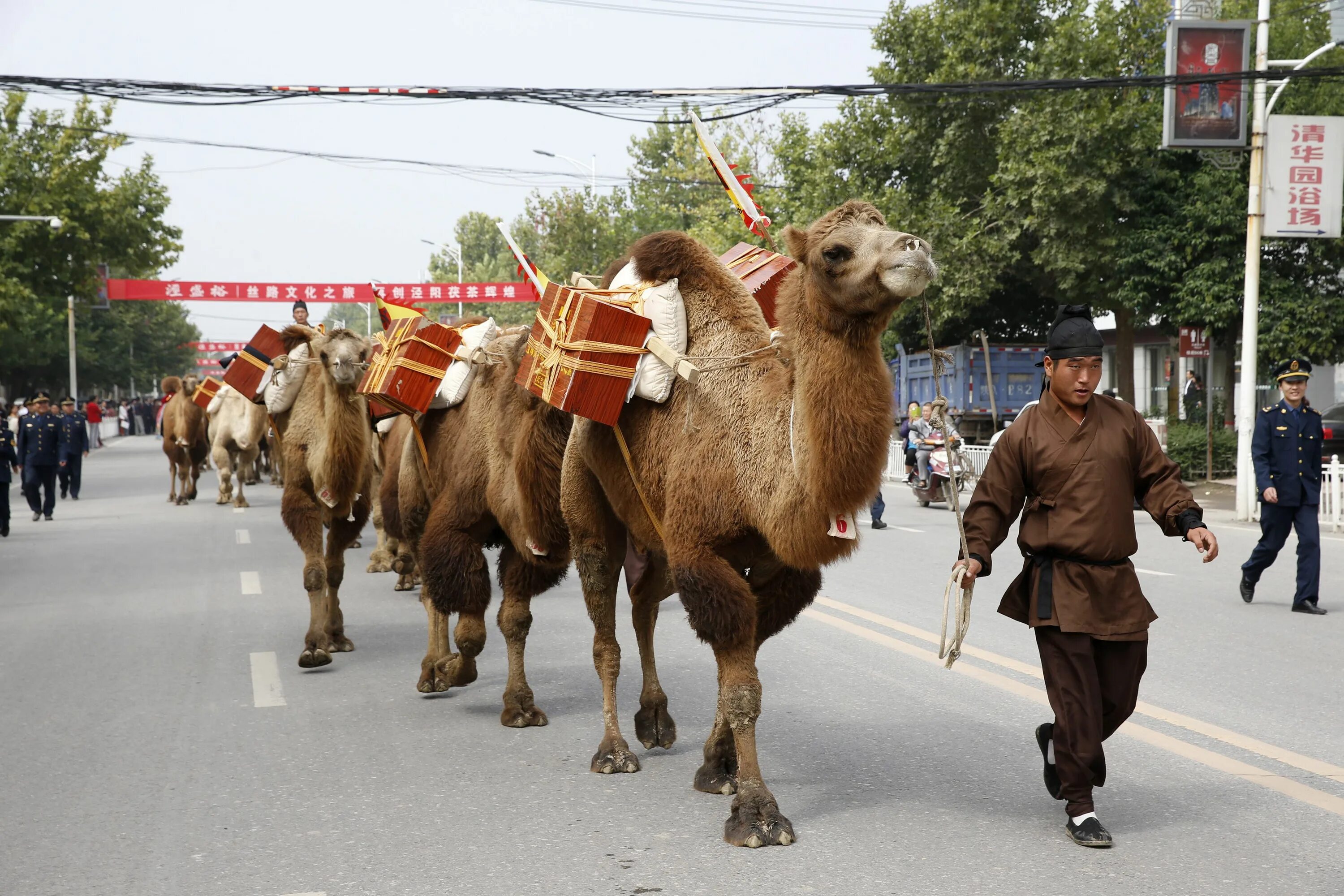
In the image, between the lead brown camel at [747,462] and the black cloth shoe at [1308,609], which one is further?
the black cloth shoe at [1308,609]

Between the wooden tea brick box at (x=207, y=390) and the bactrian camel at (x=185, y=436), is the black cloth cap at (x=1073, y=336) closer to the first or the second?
the wooden tea brick box at (x=207, y=390)

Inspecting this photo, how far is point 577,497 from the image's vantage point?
20.8ft

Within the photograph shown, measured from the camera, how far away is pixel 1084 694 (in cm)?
490

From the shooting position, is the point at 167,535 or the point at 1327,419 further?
the point at 1327,419

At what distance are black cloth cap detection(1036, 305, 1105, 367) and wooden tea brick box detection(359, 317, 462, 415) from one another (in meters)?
3.91

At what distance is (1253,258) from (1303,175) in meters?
1.46

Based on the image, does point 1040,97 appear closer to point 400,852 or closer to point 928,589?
point 928,589

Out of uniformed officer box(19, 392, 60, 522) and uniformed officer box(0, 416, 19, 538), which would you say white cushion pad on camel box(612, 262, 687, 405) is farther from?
uniformed officer box(19, 392, 60, 522)

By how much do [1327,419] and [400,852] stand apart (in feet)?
96.0

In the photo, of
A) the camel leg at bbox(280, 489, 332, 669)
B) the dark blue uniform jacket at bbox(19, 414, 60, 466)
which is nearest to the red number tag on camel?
the camel leg at bbox(280, 489, 332, 669)

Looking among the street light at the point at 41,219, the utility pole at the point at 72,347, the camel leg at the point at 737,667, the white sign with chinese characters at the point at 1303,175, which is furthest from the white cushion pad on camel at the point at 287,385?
the utility pole at the point at 72,347

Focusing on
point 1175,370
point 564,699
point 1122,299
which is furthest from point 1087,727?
point 1175,370

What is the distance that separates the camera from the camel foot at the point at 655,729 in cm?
650

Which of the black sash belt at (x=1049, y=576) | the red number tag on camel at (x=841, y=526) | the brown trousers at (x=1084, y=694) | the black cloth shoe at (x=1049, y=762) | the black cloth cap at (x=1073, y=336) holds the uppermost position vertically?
the black cloth cap at (x=1073, y=336)
